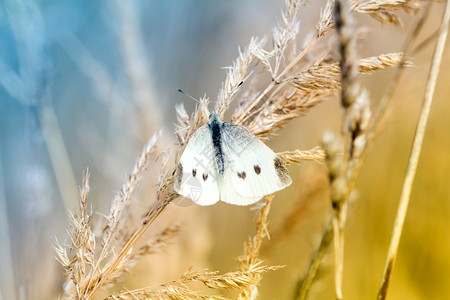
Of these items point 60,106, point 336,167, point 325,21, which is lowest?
point 336,167

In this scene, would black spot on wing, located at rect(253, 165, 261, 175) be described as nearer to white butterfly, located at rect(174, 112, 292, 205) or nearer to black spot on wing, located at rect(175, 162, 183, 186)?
white butterfly, located at rect(174, 112, 292, 205)

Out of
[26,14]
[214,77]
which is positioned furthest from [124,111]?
[214,77]

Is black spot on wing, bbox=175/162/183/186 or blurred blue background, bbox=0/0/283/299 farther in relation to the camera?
blurred blue background, bbox=0/0/283/299

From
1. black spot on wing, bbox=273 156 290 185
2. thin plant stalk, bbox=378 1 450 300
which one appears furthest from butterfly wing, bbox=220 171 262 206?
thin plant stalk, bbox=378 1 450 300

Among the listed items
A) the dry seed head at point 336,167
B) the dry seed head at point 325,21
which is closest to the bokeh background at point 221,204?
the dry seed head at point 325,21

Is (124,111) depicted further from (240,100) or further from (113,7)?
(240,100)

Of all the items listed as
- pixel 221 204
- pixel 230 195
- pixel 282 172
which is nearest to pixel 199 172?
pixel 230 195

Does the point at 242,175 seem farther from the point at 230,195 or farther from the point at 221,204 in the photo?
the point at 221,204
